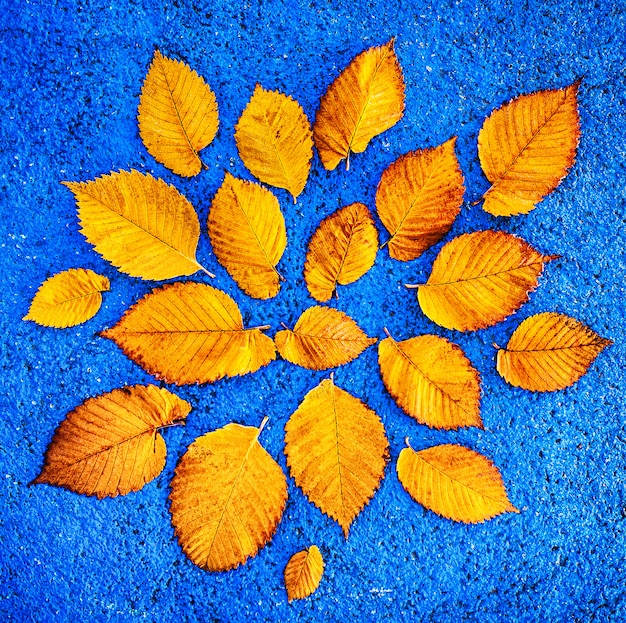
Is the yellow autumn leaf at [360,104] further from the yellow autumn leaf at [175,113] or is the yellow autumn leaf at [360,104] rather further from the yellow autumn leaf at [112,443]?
the yellow autumn leaf at [112,443]

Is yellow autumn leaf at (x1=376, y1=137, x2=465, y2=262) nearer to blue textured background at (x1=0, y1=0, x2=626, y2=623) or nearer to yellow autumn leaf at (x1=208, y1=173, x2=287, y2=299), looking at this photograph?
blue textured background at (x1=0, y1=0, x2=626, y2=623)

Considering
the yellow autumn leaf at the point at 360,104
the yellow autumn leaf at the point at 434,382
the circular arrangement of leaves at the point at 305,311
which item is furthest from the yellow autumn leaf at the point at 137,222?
the yellow autumn leaf at the point at 434,382

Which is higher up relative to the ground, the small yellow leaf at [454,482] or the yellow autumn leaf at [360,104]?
the yellow autumn leaf at [360,104]

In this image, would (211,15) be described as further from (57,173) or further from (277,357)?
(277,357)

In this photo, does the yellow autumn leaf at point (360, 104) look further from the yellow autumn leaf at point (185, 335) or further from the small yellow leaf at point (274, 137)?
the yellow autumn leaf at point (185, 335)

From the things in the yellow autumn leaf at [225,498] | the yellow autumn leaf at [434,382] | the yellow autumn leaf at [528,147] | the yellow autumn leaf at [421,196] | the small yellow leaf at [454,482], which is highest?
the yellow autumn leaf at [528,147]

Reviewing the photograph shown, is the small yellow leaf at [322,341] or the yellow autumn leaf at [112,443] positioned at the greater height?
the small yellow leaf at [322,341]

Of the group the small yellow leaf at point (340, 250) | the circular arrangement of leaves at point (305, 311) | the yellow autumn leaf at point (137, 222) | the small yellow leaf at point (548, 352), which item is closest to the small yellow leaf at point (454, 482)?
the circular arrangement of leaves at point (305, 311)

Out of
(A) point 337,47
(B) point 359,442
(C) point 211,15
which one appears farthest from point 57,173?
(B) point 359,442
